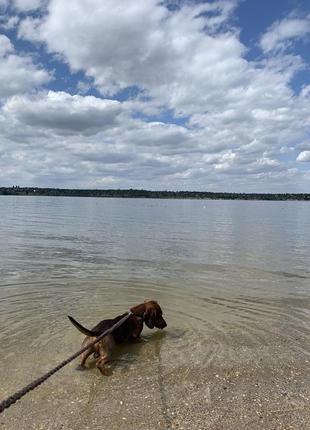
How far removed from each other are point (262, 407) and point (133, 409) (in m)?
1.86

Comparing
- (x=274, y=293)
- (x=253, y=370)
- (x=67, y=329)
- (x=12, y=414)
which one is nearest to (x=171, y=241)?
(x=274, y=293)

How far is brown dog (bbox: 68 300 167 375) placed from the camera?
23.7 feet

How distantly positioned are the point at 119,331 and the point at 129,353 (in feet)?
1.61

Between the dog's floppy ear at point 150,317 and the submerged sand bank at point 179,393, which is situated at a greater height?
the dog's floppy ear at point 150,317

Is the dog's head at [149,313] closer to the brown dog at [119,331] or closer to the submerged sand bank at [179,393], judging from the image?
the brown dog at [119,331]

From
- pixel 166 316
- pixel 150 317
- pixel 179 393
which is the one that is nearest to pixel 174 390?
pixel 179 393

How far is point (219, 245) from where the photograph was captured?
2670 centimetres

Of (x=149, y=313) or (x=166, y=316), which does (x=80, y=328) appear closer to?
(x=149, y=313)

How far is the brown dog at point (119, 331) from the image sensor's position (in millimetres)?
7234

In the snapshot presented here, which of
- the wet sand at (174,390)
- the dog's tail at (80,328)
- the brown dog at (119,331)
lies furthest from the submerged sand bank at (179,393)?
the dog's tail at (80,328)

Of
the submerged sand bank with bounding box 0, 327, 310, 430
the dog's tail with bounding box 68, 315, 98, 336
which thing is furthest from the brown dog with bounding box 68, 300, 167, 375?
the submerged sand bank with bounding box 0, 327, 310, 430

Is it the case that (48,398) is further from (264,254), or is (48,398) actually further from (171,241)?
(171,241)

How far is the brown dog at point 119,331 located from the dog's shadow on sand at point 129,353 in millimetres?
119

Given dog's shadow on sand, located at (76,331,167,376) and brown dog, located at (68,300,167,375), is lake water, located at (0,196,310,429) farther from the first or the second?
brown dog, located at (68,300,167,375)
